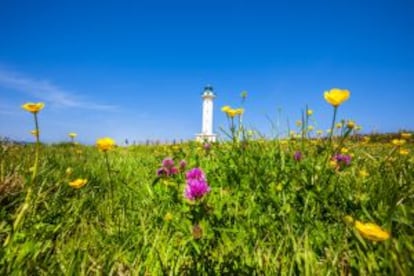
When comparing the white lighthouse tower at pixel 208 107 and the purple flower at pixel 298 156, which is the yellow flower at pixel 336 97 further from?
the white lighthouse tower at pixel 208 107

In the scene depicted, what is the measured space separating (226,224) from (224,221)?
0.07 metres

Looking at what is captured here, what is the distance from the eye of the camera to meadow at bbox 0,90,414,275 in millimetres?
1753

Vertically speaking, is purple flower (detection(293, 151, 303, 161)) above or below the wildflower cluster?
above

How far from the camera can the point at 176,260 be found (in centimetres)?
213

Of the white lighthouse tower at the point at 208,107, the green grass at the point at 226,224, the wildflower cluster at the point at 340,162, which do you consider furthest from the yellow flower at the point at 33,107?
the white lighthouse tower at the point at 208,107

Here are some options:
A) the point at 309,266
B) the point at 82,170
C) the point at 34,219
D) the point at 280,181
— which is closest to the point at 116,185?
the point at 82,170

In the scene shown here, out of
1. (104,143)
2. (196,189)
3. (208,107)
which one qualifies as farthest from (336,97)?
(208,107)

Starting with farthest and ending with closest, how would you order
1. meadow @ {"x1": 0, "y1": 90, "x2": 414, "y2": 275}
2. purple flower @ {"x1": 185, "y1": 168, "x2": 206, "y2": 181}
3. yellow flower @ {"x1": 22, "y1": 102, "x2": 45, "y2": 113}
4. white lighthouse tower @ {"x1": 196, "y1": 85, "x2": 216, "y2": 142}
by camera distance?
white lighthouse tower @ {"x1": 196, "y1": 85, "x2": 216, "y2": 142} → purple flower @ {"x1": 185, "y1": 168, "x2": 206, "y2": 181} → yellow flower @ {"x1": 22, "y1": 102, "x2": 45, "y2": 113} → meadow @ {"x1": 0, "y1": 90, "x2": 414, "y2": 275}

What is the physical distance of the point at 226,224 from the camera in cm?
255

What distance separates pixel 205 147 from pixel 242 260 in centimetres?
304

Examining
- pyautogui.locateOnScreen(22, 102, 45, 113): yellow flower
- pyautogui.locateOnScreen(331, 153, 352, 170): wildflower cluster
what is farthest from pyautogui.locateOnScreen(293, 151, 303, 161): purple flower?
pyautogui.locateOnScreen(22, 102, 45, 113): yellow flower

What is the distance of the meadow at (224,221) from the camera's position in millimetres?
1753

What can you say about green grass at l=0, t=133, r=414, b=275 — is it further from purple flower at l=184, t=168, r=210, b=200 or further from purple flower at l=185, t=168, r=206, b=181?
purple flower at l=185, t=168, r=206, b=181

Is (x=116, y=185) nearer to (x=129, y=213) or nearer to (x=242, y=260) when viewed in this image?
(x=129, y=213)
